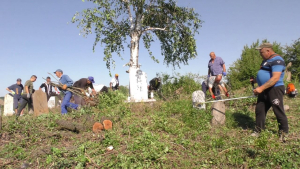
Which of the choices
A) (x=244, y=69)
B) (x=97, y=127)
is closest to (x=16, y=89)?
(x=97, y=127)

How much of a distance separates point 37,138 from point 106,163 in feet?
6.70

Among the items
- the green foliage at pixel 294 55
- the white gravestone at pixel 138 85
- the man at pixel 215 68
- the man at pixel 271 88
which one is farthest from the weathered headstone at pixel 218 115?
the green foliage at pixel 294 55

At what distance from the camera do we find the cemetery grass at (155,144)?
3568 mm

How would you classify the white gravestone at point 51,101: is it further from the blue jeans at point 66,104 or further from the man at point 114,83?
the blue jeans at point 66,104

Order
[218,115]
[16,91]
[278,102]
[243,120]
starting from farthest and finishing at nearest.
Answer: [16,91], [243,120], [218,115], [278,102]

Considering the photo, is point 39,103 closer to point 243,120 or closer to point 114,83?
point 114,83

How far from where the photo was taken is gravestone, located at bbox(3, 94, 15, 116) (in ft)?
33.1

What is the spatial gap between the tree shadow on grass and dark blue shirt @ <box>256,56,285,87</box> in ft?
4.51

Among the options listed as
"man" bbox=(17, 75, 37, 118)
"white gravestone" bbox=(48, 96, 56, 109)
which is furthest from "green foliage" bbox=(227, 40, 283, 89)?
"man" bbox=(17, 75, 37, 118)

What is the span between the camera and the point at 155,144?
4102mm

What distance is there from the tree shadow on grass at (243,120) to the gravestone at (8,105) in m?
9.48

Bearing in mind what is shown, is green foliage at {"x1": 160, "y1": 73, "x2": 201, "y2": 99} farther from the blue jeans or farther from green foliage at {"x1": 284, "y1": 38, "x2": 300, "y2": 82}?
green foliage at {"x1": 284, "y1": 38, "x2": 300, "y2": 82}

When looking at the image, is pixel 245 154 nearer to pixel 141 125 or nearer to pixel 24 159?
pixel 141 125

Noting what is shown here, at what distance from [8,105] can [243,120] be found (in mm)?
9897
